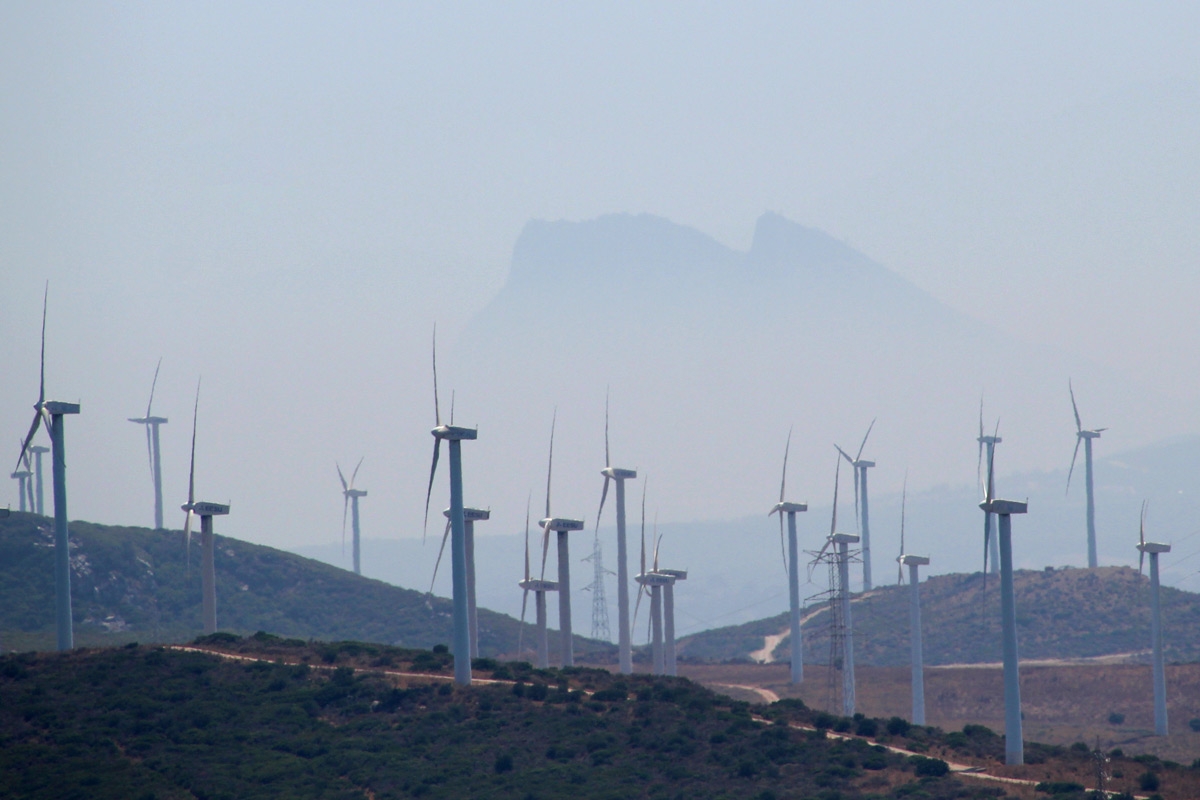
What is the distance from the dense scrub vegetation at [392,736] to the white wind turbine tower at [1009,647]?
6.35m

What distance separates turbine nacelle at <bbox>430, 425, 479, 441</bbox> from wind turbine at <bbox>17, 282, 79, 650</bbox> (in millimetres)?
32698

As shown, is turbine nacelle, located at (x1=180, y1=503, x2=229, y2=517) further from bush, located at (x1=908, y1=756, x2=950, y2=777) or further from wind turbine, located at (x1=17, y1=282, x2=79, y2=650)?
bush, located at (x1=908, y1=756, x2=950, y2=777)

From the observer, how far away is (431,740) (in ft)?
260

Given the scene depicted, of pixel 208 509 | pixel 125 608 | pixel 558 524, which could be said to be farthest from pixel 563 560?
pixel 125 608

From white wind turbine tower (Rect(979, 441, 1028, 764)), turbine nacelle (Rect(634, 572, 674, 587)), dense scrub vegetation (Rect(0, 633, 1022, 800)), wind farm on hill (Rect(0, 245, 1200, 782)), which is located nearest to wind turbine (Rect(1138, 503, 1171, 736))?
wind farm on hill (Rect(0, 245, 1200, 782))

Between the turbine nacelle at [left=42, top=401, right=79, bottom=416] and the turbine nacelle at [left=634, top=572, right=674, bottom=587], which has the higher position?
the turbine nacelle at [left=42, top=401, right=79, bottom=416]

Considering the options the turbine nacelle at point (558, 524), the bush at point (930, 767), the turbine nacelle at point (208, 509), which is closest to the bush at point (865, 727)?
the bush at point (930, 767)

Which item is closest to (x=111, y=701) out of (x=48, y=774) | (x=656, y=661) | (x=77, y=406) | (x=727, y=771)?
(x=48, y=774)

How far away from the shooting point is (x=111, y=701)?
85625 mm

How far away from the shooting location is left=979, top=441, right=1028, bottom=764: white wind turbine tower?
75.3 meters

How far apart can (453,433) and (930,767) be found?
122 ft

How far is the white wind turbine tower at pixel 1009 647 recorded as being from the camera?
2965 inches

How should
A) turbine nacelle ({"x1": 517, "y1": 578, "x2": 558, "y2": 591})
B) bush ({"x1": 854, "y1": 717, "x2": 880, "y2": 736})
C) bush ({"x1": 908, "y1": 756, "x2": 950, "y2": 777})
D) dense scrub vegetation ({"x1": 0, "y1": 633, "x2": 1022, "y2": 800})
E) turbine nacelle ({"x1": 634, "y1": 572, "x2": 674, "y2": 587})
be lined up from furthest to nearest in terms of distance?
turbine nacelle ({"x1": 634, "y1": 572, "x2": 674, "y2": 587})
turbine nacelle ({"x1": 517, "y1": 578, "x2": 558, "y2": 591})
bush ({"x1": 854, "y1": 717, "x2": 880, "y2": 736})
dense scrub vegetation ({"x1": 0, "y1": 633, "x2": 1022, "y2": 800})
bush ({"x1": 908, "y1": 756, "x2": 950, "y2": 777})

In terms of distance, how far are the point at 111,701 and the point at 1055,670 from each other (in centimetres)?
10837
